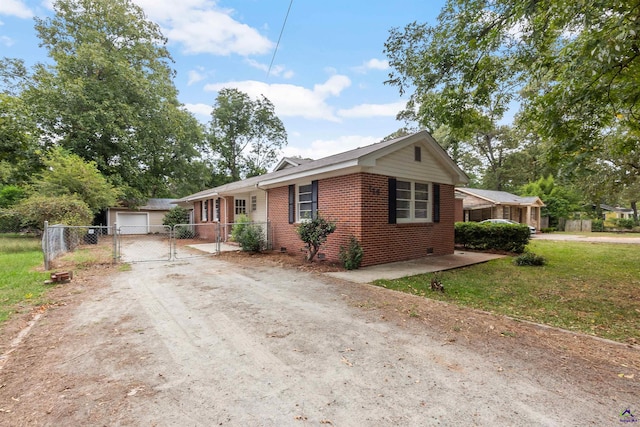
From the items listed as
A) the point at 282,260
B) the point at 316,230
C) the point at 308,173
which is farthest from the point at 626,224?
the point at 282,260

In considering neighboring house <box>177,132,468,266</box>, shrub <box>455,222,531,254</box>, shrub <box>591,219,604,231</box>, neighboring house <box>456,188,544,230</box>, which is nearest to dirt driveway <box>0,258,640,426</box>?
neighboring house <box>177,132,468,266</box>

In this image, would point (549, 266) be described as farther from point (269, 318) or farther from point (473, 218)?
point (473, 218)

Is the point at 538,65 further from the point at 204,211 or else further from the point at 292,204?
the point at 204,211

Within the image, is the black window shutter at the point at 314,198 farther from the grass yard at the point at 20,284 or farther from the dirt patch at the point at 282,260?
the grass yard at the point at 20,284

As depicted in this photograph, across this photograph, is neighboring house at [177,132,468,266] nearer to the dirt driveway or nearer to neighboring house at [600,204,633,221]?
the dirt driveway

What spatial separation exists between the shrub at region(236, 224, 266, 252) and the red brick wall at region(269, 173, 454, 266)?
142 centimetres

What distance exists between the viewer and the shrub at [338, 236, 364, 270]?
7.97 metres

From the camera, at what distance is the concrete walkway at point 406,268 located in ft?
23.3

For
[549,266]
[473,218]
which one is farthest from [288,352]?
[473,218]

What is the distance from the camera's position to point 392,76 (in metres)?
8.59

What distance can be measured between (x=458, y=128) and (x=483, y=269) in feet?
13.3

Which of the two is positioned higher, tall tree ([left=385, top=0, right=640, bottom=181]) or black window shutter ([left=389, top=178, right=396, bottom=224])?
tall tree ([left=385, top=0, right=640, bottom=181])

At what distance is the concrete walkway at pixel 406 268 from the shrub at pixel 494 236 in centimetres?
222

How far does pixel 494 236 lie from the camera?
39.5 ft
